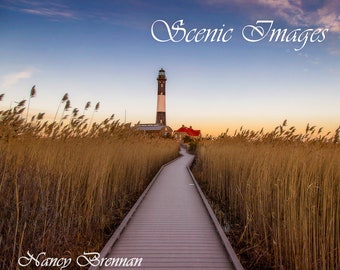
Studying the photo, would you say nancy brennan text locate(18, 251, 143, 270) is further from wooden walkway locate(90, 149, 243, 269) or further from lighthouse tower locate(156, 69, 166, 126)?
lighthouse tower locate(156, 69, 166, 126)

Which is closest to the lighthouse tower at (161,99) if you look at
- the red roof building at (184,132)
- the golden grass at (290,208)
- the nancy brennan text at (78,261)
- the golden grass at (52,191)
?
the red roof building at (184,132)

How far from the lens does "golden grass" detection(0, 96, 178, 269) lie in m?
2.71

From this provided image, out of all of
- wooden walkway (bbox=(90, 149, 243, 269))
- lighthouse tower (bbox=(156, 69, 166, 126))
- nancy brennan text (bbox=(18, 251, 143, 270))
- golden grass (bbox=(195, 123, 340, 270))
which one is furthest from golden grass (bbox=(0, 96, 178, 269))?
lighthouse tower (bbox=(156, 69, 166, 126))

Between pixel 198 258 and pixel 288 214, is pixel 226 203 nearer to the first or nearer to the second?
pixel 198 258

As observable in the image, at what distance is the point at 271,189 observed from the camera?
158 inches

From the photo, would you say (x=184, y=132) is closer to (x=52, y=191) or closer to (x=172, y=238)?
(x=172, y=238)

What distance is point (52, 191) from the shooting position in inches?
128

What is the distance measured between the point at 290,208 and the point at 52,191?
2302 millimetres

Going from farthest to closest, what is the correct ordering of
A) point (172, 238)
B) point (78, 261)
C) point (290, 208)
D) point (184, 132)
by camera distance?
point (184, 132), point (172, 238), point (78, 261), point (290, 208)

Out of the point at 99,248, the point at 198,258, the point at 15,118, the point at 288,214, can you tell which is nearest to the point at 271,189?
the point at 288,214

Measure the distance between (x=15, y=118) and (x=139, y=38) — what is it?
578cm

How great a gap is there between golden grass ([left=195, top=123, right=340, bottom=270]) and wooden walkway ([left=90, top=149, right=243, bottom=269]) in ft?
1.07

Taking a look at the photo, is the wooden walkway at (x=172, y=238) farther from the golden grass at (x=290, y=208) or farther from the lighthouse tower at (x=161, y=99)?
the lighthouse tower at (x=161, y=99)

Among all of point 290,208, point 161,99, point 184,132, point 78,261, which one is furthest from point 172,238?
point 184,132
